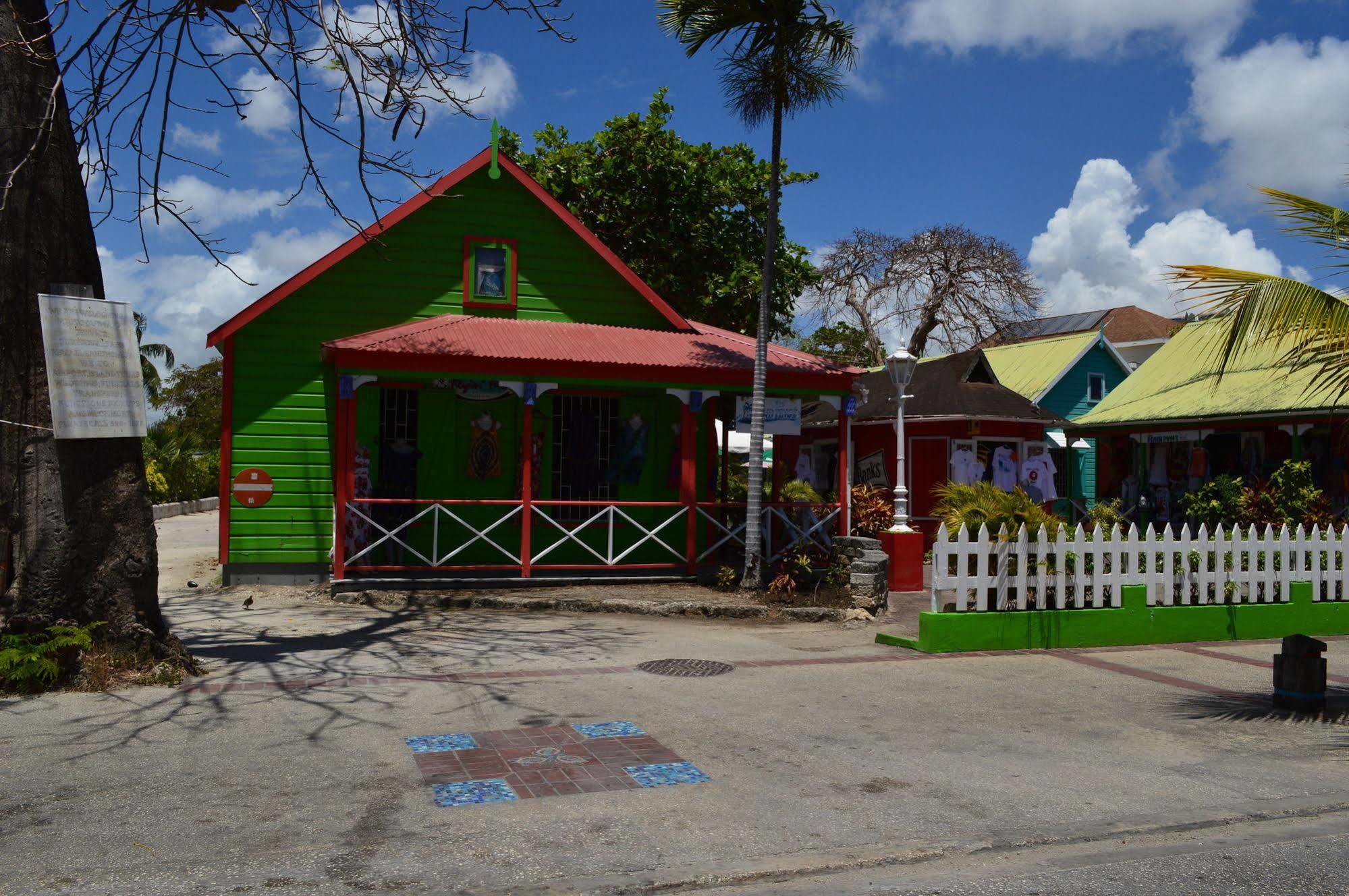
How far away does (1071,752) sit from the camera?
6.76 meters

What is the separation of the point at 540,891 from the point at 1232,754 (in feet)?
15.8

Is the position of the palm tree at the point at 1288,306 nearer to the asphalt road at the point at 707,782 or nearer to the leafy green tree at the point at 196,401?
the asphalt road at the point at 707,782

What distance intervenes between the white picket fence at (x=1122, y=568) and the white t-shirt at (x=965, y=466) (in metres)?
9.29

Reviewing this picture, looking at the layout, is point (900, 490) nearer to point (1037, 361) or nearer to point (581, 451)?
point (581, 451)

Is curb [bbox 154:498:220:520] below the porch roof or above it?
below

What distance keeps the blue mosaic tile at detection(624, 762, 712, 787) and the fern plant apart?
437cm

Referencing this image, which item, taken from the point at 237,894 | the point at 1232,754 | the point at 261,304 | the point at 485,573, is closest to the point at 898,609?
the point at 485,573

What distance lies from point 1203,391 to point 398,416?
1596cm

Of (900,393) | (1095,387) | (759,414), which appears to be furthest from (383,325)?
(1095,387)

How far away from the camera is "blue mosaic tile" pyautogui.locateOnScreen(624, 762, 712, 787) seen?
585 cm

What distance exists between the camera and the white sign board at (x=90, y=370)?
7770 millimetres

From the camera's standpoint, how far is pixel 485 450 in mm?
15359

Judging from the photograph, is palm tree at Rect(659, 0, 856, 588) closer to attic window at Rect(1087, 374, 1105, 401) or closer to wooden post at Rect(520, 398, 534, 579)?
wooden post at Rect(520, 398, 534, 579)

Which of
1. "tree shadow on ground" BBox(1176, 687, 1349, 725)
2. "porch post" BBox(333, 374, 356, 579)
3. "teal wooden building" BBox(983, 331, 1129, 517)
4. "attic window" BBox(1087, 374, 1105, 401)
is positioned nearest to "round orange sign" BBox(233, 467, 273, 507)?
"porch post" BBox(333, 374, 356, 579)
